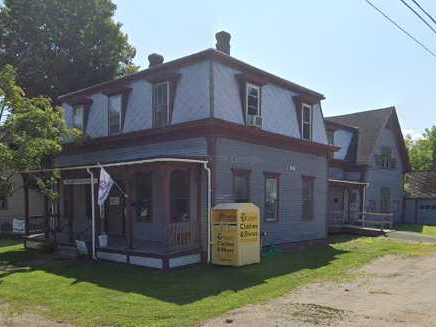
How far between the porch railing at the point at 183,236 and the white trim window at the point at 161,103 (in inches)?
166

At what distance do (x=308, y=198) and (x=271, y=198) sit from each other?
2.96 metres

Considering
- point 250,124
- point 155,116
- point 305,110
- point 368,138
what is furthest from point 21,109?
point 368,138

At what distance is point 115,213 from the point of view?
59.3 ft

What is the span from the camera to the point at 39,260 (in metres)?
14.4

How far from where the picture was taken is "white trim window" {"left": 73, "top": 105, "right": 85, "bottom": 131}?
2012cm

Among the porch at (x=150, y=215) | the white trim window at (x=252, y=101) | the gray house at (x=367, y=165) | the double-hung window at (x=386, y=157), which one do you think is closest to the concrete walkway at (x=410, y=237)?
the gray house at (x=367, y=165)

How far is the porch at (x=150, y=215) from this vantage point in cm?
1275

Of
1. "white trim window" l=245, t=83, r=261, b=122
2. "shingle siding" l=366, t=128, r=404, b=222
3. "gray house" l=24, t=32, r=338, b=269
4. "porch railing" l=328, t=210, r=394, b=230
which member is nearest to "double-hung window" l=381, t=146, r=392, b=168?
"shingle siding" l=366, t=128, r=404, b=222

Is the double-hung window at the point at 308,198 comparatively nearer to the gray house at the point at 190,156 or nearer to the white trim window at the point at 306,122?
the gray house at the point at 190,156

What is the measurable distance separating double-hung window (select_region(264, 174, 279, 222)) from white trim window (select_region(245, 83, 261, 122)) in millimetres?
2538

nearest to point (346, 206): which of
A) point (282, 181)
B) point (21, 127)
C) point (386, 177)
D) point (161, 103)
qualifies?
point (386, 177)

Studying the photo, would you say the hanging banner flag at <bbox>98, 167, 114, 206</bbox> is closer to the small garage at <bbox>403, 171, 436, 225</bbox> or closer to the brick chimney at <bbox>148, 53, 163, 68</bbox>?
the brick chimney at <bbox>148, 53, 163, 68</bbox>

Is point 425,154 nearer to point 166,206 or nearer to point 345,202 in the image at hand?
point 345,202

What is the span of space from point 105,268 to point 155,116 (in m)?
6.11
